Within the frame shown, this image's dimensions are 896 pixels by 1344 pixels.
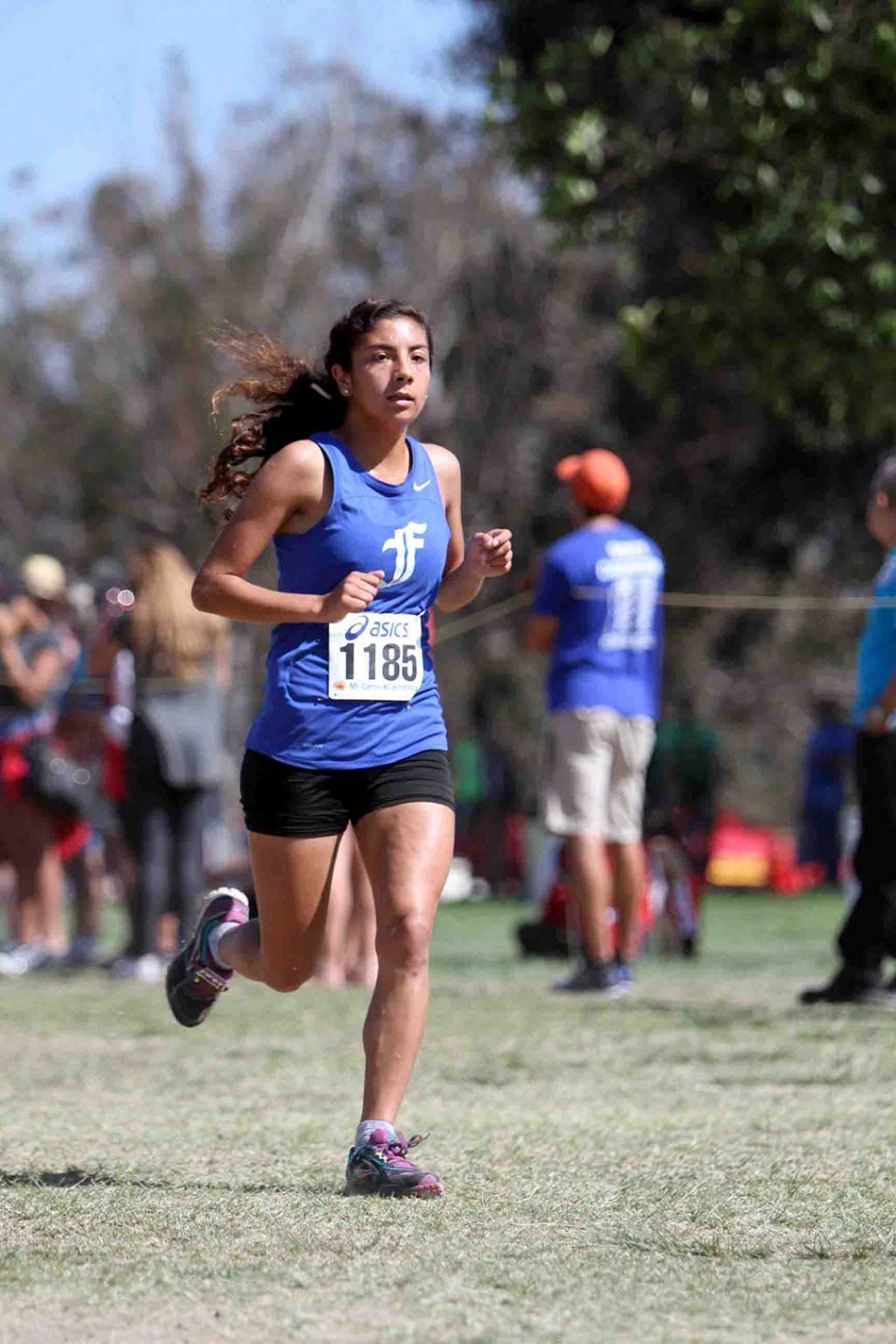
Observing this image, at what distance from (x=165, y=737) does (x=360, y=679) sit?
5913mm

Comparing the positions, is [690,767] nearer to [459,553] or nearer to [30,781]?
[30,781]

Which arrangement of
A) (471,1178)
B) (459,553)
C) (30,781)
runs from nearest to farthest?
(471,1178) < (459,553) < (30,781)

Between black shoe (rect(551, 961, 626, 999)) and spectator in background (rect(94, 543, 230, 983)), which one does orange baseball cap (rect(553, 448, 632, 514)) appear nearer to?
black shoe (rect(551, 961, 626, 999))

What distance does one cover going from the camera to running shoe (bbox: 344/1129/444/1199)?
4.63 metres

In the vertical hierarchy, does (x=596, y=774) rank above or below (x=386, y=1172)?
above

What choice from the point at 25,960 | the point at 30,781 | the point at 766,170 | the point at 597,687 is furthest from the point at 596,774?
the point at 25,960

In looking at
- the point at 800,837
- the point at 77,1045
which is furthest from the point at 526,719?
the point at 77,1045

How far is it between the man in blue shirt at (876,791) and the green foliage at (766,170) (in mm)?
1564

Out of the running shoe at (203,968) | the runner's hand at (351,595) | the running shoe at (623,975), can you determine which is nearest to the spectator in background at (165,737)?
the running shoe at (623,975)

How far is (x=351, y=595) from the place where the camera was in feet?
15.5

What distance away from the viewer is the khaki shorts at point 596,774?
937cm

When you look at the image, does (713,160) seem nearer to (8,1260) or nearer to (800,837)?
(8,1260)

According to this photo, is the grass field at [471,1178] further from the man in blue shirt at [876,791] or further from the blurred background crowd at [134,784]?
the blurred background crowd at [134,784]

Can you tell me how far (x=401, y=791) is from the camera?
4891mm
